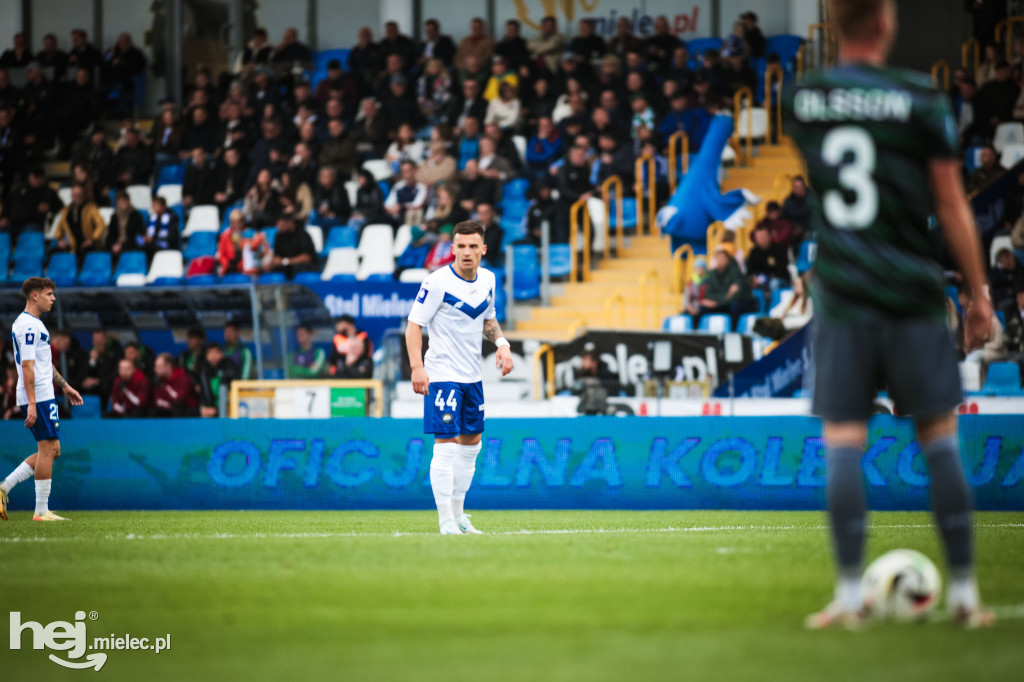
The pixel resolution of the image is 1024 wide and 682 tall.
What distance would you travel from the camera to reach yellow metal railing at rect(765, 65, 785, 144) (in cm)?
2227

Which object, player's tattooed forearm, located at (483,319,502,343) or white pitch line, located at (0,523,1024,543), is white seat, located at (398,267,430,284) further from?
white pitch line, located at (0,523,1024,543)

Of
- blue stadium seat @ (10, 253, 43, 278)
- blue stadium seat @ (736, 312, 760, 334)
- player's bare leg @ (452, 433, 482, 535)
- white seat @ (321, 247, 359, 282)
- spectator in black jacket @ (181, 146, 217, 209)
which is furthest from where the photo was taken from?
spectator in black jacket @ (181, 146, 217, 209)

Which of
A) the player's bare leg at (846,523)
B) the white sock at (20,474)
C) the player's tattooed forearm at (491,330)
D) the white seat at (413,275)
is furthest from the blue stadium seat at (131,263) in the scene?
the player's bare leg at (846,523)

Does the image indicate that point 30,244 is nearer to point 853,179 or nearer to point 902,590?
point 853,179

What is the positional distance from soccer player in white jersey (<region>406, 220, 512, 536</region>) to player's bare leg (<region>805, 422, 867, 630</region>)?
15.0 ft

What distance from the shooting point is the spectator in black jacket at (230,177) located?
23062mm

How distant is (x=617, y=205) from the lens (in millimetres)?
20781

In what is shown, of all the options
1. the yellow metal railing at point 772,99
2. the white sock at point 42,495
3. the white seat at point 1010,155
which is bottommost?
the white sock at point 42,495

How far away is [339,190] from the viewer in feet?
72.3

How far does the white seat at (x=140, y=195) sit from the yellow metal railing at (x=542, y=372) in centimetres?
1086

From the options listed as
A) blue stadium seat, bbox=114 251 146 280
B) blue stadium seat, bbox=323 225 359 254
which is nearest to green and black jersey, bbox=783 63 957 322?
blue stadium seat, bbox=323 225 359 254

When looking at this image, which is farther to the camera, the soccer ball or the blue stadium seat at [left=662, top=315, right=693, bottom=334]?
the blue stadium seat at [left=662, top=315, right=693, bottom=334]

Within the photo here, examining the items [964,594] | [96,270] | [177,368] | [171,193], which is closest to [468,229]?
[964,594]

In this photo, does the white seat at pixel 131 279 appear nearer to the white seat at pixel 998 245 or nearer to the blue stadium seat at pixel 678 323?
the blue stadium seat at pixel 678 323
